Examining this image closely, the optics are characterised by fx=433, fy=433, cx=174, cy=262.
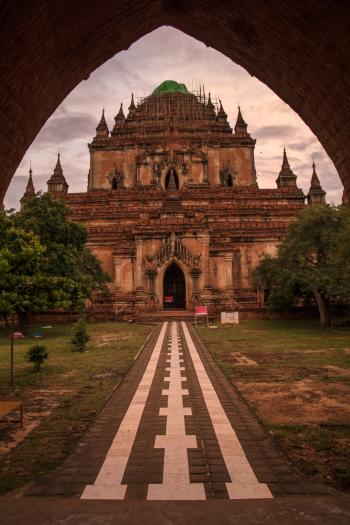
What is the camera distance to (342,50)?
428 centimetres

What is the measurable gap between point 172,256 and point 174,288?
10.8 feet

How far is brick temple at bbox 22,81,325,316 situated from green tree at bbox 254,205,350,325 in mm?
5932

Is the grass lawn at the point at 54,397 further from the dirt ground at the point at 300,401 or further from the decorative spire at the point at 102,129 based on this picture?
the decorative spire at the point at 102,129

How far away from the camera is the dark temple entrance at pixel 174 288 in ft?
121

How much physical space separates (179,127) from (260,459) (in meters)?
49.0

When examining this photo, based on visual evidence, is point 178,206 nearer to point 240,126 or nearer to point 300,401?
point 240,126

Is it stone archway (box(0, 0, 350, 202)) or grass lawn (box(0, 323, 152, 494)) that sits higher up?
stone archway (box(0, 0, 350, 202))

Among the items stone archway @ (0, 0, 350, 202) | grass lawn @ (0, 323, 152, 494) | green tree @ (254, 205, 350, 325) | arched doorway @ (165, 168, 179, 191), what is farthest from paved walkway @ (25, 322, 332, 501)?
arched doorway @ (165, 168, 179, 191)

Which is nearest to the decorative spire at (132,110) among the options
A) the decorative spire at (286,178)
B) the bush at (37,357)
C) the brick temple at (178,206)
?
the brick temple at (178,206)

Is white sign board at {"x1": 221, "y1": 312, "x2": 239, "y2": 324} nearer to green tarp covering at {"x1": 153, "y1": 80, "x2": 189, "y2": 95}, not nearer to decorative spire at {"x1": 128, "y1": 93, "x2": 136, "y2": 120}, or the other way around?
decorative spire at {"x1": 128, "y1": 93, "x2": 136, "y2": 120}

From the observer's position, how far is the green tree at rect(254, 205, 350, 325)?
25531 mm

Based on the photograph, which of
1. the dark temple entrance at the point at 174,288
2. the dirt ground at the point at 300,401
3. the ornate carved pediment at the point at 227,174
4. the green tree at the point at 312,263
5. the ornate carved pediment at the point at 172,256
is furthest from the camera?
the ornate carved pediment at the point at 227,174

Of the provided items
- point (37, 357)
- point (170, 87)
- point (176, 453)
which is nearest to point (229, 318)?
point (37, 357)

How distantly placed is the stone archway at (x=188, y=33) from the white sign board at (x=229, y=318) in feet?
85.1
